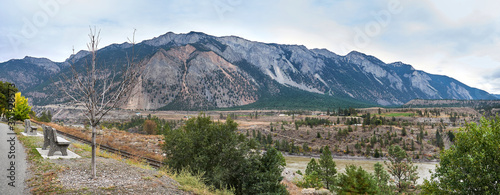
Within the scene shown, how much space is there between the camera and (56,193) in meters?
7.76

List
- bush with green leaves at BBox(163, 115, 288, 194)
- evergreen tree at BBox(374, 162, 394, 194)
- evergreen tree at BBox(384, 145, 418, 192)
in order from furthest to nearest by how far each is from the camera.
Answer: evergreen tree at BBox(384, 145, 418, 192), evergreen tree at BBox(374, 162, 394, 194), bush with green leaves at BBox(163, 115, 288, 194)

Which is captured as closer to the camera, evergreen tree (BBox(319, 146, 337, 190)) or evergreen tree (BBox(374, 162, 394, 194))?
evergreen tree (BBox(374, 162, 394, 194))

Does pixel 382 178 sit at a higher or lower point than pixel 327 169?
lower

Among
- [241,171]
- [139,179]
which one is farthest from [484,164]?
[139,179]

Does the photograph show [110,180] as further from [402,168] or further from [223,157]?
[402,168]

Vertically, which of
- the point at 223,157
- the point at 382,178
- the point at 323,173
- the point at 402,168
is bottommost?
the point at 402,168

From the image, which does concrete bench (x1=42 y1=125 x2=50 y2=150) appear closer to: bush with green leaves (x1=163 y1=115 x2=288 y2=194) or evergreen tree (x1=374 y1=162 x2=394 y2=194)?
bush with green leaves (x1=163 y1=115 x2=288 y2=194)

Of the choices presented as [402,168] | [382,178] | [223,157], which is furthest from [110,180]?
[402,168]

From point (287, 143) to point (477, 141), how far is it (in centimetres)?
7296

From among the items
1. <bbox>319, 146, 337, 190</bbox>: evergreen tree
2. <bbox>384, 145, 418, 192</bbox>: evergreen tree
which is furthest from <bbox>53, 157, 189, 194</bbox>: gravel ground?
<bbox>384, 145, 418, 192</bbox>: evergreen tree

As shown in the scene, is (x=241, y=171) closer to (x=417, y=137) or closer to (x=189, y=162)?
(x=189, y=162)

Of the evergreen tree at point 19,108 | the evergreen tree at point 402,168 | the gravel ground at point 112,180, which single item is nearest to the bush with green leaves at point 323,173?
the evergreen tree at point 402,168

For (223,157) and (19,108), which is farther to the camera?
(19,108)

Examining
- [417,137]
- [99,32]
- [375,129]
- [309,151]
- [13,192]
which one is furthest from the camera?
[375,129]
